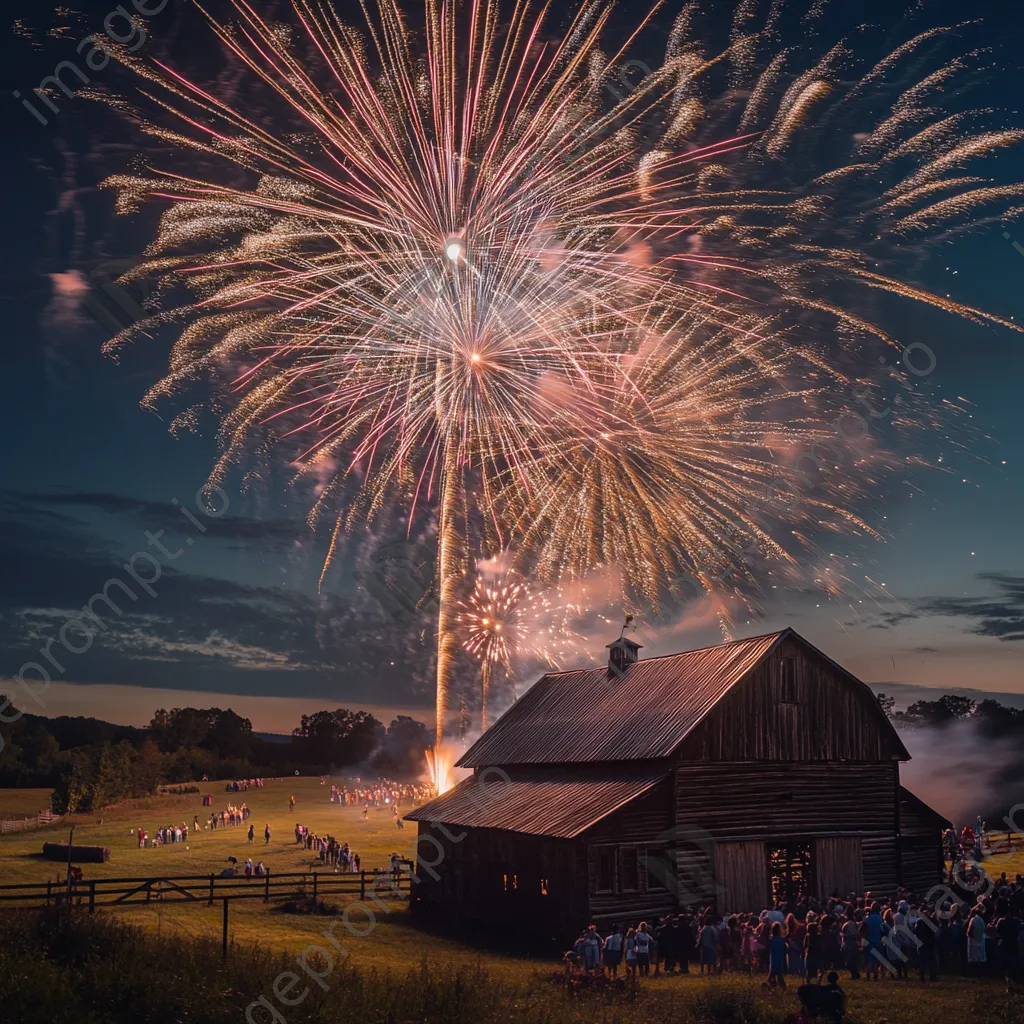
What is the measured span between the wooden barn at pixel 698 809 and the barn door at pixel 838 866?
0.05 m

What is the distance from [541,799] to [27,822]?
5109 cm

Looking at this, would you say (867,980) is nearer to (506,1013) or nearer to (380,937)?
(506,1013)

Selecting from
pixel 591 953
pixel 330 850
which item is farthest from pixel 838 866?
pixel 330 850

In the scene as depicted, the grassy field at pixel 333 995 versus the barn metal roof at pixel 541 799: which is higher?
the barn metal roof at pixel 541 799

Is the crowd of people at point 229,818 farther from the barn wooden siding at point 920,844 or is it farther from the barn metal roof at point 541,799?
the barn wooden siding at point 920,844

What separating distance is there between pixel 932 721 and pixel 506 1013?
86.4 metres

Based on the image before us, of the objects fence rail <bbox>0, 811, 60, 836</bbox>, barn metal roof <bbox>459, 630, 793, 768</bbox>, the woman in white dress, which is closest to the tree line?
fence rail <bbox>0, 811, 60, 836</bbox>

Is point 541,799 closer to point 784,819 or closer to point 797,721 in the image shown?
point 784,819

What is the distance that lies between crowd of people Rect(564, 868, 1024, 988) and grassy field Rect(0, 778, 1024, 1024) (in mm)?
760

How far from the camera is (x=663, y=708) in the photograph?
33.7 m

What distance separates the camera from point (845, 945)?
77.7 ft

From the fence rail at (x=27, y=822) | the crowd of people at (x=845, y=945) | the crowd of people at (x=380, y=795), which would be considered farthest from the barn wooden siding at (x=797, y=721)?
the fence rail at (x=27, y=822)

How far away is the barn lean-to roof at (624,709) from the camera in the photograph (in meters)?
32.3

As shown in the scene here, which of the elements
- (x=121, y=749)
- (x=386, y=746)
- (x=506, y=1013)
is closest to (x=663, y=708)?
(x=506, y=1013)
